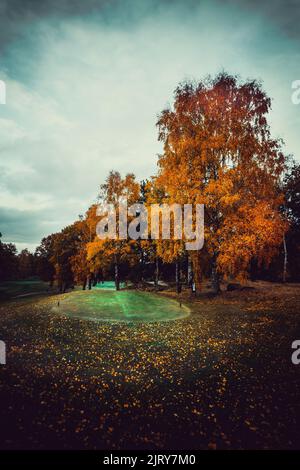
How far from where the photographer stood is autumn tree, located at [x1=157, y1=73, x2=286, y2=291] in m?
17.3

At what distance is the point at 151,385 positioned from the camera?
7.61 metres

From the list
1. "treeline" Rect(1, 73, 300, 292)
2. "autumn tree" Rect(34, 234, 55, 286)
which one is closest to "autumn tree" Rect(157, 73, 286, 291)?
"treeline" Rect(1, 73, 300, 292)

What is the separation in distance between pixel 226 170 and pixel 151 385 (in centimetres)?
1510

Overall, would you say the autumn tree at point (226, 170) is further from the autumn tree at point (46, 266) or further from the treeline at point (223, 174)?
the autumn tree at point (46, 266)

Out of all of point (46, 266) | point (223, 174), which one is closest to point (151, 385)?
point (223, 174)

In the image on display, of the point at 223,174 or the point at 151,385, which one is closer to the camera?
the point at 151,385

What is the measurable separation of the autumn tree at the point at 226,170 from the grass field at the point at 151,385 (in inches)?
225

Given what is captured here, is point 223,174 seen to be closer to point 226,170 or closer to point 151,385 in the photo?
point 226,170

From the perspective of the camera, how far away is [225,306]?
17125 mm

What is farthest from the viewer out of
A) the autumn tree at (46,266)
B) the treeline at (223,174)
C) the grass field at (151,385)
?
the autumn tree at (46,266)

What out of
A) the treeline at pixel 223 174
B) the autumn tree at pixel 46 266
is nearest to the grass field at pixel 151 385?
the treeline at pixel 223 174

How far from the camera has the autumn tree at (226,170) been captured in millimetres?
17344
